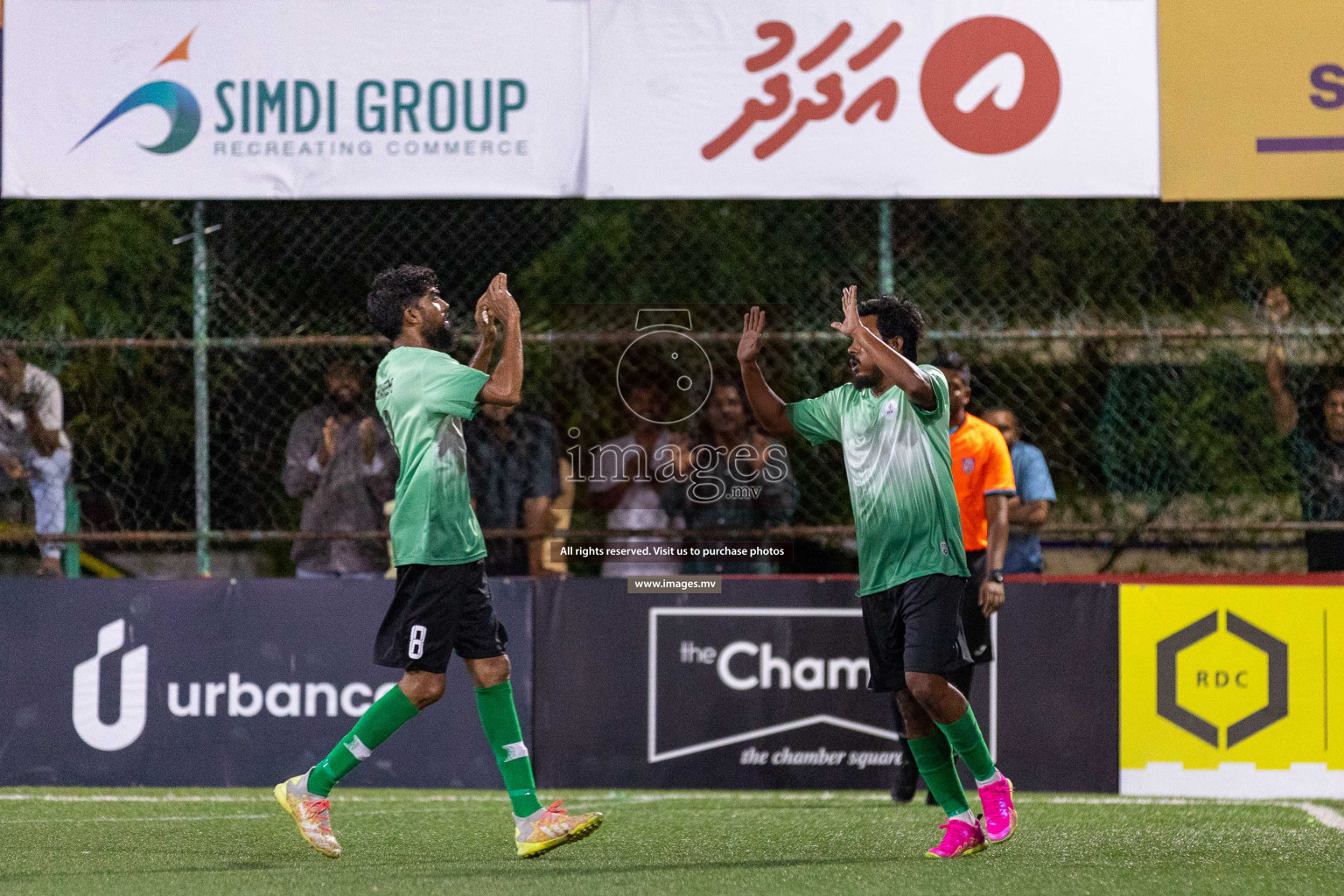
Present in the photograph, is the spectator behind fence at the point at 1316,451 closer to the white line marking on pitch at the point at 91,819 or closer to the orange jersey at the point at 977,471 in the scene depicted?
the orange jersey at the point at 977,471

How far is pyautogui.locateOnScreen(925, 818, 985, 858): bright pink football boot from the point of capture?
19.4ft

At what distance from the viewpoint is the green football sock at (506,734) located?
19.0 ft

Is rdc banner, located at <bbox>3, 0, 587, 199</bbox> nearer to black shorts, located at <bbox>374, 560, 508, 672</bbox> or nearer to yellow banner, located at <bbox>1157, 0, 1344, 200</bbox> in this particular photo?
yellow banner, located at <bbox>1157, 0, 1344, 200</bbox>

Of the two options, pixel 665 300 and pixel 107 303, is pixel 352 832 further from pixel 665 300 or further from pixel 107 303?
pixel 107 303

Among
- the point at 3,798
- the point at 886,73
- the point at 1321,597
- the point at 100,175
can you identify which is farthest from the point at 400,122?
the point at 1321,597

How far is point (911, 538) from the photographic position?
5.98 meters

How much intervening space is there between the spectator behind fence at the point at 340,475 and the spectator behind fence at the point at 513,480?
1.58ft

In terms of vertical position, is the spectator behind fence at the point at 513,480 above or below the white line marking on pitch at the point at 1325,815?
above

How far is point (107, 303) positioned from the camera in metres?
10.9

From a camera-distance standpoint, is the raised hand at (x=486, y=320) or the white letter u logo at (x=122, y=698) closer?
the raised hand at (x=486, y=320)

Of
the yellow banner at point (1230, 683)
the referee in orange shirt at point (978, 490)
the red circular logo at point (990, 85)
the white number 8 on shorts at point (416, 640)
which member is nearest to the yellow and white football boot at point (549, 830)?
the white number 8 on shorts at point (416, 640)

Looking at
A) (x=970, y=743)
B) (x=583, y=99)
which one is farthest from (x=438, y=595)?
(x=583, y=99)

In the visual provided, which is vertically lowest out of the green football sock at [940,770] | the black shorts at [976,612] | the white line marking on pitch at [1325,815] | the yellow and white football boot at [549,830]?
the white line marking on pitch at [1325,815]

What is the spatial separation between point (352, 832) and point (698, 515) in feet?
9.23
